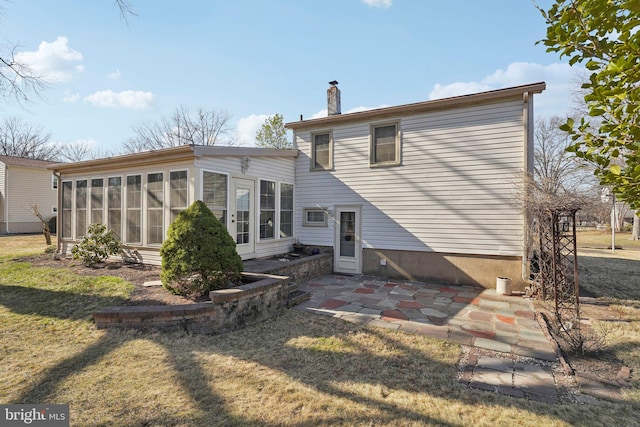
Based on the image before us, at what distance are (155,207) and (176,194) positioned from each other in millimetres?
914

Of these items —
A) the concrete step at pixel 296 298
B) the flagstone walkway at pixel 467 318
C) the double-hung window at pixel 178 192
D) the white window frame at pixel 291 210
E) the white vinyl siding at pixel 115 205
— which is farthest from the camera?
the white window frame at pixel 291 210

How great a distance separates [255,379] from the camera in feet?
10.8

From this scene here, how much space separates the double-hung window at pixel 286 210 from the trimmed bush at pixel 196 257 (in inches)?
162

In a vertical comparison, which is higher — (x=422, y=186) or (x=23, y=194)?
(x=23, y=194)

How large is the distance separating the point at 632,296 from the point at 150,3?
12.3 m

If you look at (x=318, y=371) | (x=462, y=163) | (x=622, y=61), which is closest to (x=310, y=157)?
(x=462, y=163)

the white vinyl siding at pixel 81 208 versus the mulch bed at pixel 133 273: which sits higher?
the white vinyl siding at pixel 81 208

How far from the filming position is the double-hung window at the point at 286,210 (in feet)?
31.1

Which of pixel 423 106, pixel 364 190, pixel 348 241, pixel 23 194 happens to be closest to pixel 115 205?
pixel 348 241

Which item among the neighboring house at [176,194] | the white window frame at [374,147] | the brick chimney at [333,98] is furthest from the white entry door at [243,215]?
the brick chimney at [333,98]

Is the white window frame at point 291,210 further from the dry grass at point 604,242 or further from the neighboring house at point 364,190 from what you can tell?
the dry grass at point 604,242

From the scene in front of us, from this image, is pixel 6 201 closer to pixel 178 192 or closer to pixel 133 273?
pixel 133 273

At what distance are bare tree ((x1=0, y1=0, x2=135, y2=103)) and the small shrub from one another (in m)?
4.04

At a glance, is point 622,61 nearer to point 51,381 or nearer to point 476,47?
point 51,381
